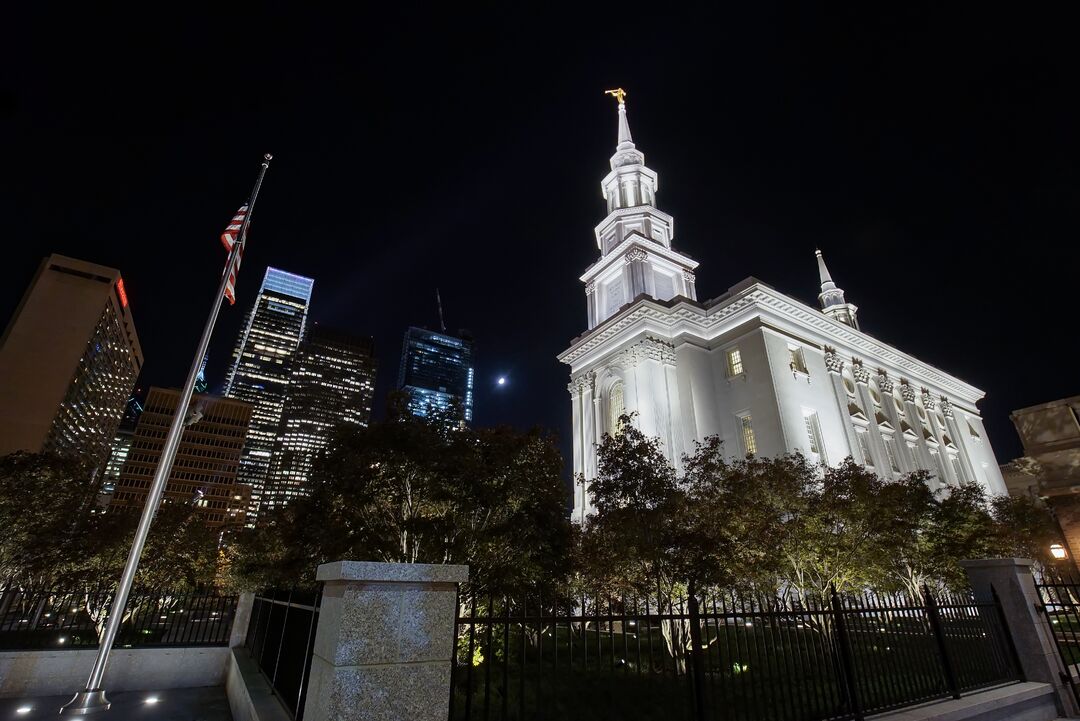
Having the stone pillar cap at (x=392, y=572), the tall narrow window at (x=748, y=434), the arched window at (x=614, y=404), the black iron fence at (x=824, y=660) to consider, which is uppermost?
the arched window at (x=614, y=404)

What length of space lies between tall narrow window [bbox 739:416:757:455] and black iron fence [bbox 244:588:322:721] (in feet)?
107

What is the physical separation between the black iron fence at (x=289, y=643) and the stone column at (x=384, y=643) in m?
1.40

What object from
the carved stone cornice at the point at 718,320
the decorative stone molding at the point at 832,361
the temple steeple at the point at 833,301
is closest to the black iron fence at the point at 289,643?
the carved stone cornice at the point at 718,320

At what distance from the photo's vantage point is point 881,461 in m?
40.8

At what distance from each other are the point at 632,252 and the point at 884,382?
81.3 ft

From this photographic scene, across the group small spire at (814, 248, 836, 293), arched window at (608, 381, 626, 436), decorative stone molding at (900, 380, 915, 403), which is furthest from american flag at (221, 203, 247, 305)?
small spire at (814, 248, 836, 293)

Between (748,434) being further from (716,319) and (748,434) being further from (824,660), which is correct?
(824,660)

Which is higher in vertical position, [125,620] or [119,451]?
[119,451]

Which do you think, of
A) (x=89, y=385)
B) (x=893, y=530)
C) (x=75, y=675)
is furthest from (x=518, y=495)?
(x=89, y=385)

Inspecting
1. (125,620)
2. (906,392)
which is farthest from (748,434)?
(125,620)

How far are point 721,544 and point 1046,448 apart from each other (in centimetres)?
5857

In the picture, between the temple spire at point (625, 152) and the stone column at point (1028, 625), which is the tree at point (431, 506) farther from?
the temple spire at point (625, 152)

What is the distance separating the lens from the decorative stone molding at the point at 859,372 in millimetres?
44416

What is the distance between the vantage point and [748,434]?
3784cm
